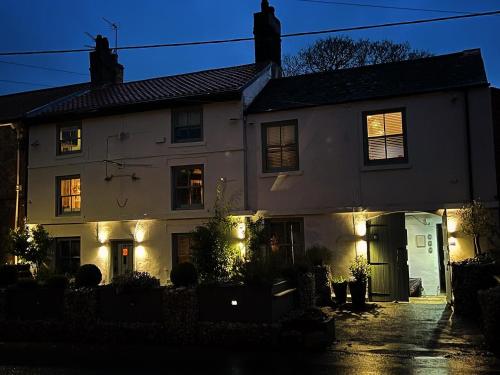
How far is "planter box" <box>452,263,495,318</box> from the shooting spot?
11344 millimetres

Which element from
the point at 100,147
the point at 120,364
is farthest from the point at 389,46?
the point at 120,364

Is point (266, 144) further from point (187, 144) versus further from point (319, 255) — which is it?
point (319, 255)

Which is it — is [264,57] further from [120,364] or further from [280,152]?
[120,364]

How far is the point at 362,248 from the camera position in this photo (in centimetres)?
1490

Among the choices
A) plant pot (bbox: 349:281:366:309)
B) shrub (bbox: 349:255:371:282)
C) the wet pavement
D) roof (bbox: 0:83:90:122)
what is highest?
roof (bbox: 0:83:90:122)

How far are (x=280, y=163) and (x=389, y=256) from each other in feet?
14.2

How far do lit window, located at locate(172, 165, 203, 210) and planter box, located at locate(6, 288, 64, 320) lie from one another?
628 centimetres

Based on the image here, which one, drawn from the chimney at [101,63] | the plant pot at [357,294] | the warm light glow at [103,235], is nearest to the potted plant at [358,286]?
the plant pot at [357,294]

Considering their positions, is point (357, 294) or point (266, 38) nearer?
point (357, 294)

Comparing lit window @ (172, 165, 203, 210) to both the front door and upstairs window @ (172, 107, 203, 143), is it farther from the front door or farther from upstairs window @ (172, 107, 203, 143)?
the front door

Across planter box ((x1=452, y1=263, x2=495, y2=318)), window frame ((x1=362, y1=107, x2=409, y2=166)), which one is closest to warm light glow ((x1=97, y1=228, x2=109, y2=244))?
window frame ((x1=362, y1=107, x2=409, y2=166))

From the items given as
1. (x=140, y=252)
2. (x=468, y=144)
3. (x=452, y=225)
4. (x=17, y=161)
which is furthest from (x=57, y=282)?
(x=468, y=144)

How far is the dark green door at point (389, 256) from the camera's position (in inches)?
587

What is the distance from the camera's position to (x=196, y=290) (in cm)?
1012
